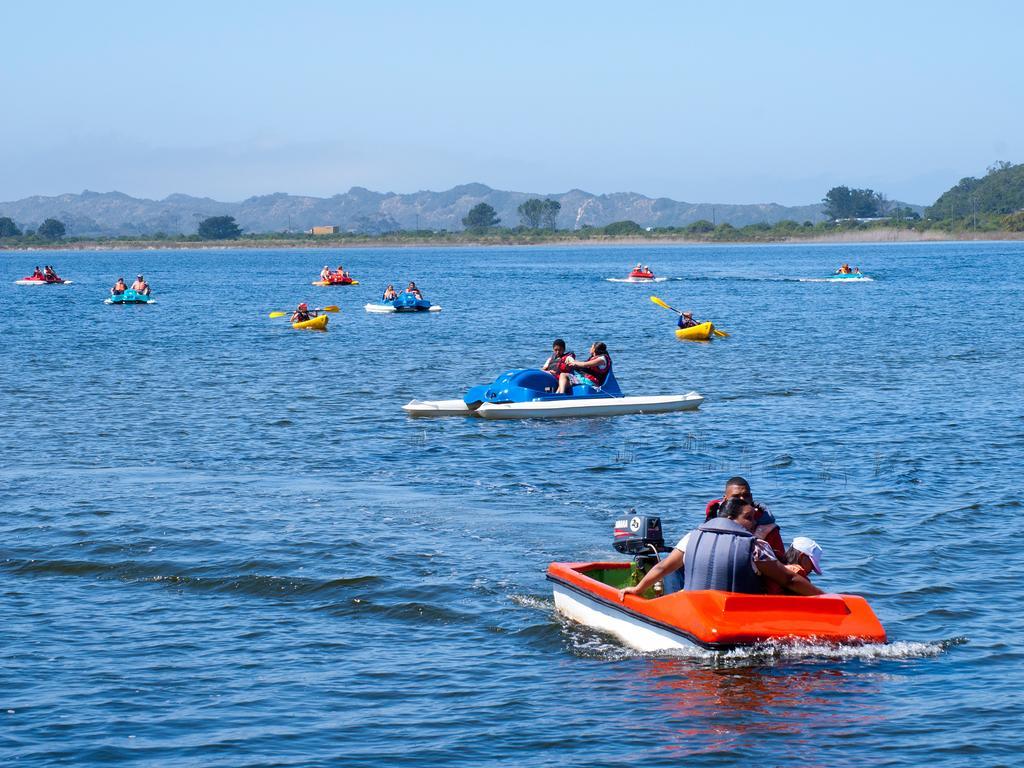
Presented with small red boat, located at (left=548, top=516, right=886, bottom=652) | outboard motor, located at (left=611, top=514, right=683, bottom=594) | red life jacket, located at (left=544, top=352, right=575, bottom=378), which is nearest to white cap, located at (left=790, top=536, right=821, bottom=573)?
small red boat, located at (left=548, top=516, right=886, bottom=652)

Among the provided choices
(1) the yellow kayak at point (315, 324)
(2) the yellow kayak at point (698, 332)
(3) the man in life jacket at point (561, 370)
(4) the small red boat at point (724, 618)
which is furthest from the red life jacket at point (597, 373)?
(1) the yellow kayak at point (315, 324)

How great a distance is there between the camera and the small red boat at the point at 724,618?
11.4 m

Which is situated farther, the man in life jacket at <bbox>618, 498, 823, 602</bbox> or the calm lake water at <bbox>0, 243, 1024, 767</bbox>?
the man in life jacket at <bbox>618, 498, 823, 602</bbox>

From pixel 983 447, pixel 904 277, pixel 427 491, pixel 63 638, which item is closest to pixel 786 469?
pixel 983 447

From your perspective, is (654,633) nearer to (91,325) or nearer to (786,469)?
(786,469)

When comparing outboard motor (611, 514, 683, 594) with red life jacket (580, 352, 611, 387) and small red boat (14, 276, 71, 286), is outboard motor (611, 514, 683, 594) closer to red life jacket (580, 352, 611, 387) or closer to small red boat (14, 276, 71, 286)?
red life jacket (580, 352, 611, 387)

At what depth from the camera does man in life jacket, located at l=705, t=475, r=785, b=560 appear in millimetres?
11688

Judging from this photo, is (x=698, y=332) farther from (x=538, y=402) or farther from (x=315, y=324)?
(x=538, y=402)

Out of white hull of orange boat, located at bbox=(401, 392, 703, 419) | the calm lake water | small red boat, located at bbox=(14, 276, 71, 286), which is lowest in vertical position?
the calm lake water

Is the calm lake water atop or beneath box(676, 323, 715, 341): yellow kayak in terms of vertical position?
beneath

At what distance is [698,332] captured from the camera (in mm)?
45219

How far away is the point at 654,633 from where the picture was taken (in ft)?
39.3

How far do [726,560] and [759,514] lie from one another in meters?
0.60

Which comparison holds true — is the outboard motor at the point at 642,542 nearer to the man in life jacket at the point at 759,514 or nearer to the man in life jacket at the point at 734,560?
the man in life jacket at the point at 759,514
